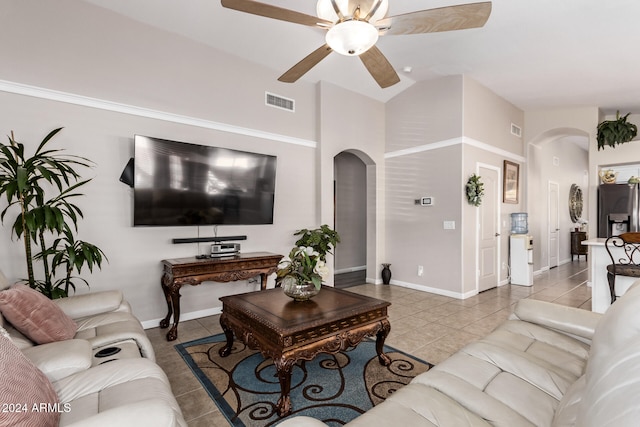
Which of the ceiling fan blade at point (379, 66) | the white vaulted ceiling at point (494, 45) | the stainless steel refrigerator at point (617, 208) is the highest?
the white vaulted ceiling at point (494, 45)

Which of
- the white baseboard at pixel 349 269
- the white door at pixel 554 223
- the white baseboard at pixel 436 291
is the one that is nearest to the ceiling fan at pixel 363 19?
the white baseboard at pixel 436 291

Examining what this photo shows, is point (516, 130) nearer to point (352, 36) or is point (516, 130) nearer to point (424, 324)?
point (424, 324)

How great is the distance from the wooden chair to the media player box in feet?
13.8

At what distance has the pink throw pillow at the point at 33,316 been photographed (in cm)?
166

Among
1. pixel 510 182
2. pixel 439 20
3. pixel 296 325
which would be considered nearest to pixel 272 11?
pixel 439 20

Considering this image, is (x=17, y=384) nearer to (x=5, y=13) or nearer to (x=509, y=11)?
(x=5, y=13)

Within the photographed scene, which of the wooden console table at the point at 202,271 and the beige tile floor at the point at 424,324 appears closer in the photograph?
the beige tile floor at the point at 424,324

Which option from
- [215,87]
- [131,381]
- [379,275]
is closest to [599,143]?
[379,275]

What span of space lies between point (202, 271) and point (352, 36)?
2726mm

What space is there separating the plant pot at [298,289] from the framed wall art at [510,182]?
4.82 metres

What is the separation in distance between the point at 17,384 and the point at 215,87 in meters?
3.75

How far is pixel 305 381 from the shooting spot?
7.64 ft

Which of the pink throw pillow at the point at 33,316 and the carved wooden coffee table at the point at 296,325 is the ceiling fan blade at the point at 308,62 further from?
the pink throw pillow at the point at 33,316

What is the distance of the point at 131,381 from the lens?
1.45 m
